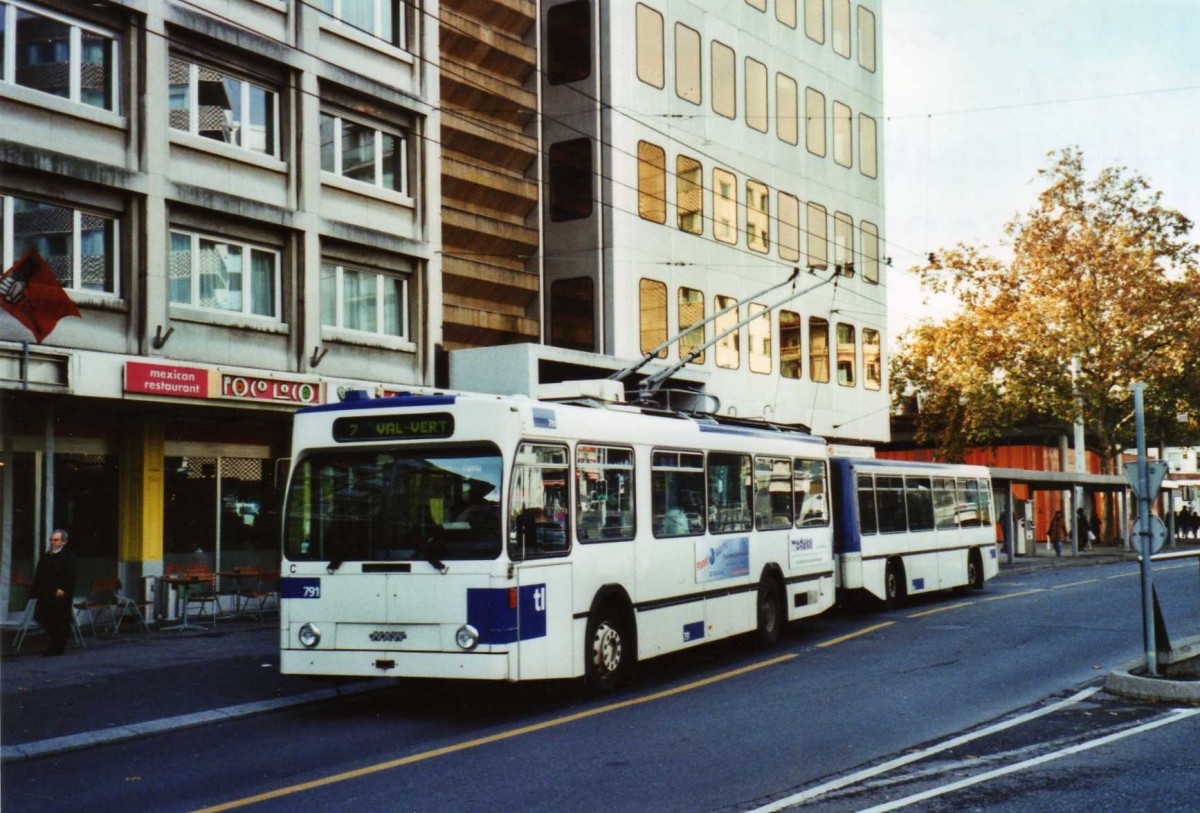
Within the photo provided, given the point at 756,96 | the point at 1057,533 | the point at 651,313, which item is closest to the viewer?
the point at 651,313

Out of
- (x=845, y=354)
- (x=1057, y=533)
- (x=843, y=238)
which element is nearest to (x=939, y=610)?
(x=845, y=354)

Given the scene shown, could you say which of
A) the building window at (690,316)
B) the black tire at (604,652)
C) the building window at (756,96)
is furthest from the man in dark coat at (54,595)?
the building window at (756,96)

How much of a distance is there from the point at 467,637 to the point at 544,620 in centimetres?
80

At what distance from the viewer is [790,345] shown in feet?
128

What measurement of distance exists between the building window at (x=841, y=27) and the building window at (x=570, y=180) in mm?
13859

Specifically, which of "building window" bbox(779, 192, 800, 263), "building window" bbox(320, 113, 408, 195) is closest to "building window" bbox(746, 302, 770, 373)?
"building window" bbox(779, 192, 800, 263)

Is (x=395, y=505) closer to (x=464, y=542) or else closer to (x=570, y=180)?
(x=464, y=542)

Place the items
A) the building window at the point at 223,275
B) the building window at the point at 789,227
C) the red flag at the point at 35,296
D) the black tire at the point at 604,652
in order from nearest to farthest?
the black tire at the point at 604,652, the red flag at the point at 35,296, the building window at the point at 223,275, the building window at the point at 789,227

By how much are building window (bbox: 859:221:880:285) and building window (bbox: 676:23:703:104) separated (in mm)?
A: 10364

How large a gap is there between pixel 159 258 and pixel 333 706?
372 inches

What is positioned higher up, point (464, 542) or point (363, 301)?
point (363, 301)

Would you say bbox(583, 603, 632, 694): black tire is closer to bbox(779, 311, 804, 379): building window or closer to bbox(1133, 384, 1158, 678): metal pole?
bbox(1133, 384, 1158, 678): metal pole

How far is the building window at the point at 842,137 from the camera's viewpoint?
41.5 meters

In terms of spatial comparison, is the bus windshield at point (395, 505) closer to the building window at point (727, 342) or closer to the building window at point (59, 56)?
the building window at point (59, 56)
